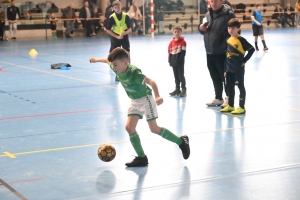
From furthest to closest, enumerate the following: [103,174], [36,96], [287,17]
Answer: [287,17], [36,96], [103,174]

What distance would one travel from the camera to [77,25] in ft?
111

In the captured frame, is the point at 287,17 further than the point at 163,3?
Yes

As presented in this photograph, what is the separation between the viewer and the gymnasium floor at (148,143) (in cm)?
572

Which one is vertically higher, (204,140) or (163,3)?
(163,3)

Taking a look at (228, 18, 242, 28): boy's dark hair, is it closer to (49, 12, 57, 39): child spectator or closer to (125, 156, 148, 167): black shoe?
(125, 156, 148, 167): black shoe

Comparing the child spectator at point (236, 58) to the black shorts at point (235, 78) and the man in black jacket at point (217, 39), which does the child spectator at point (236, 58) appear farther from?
the man in black jacket at point (217, 39)

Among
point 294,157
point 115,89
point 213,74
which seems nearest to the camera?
point 294,157

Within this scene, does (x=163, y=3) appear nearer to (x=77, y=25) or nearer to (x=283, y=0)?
(x=77, y=25)

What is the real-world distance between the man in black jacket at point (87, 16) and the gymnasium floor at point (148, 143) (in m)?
18.7

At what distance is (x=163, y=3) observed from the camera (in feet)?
110

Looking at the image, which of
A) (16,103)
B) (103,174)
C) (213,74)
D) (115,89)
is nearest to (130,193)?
(103,174)

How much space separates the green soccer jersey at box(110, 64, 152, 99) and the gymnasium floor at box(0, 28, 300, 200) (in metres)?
0.87

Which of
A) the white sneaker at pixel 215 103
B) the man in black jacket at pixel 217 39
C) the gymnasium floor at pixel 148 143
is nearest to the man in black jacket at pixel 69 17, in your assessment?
the gymnasium floor at pixel 148 143

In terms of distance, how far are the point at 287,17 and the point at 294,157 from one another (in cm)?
3565
